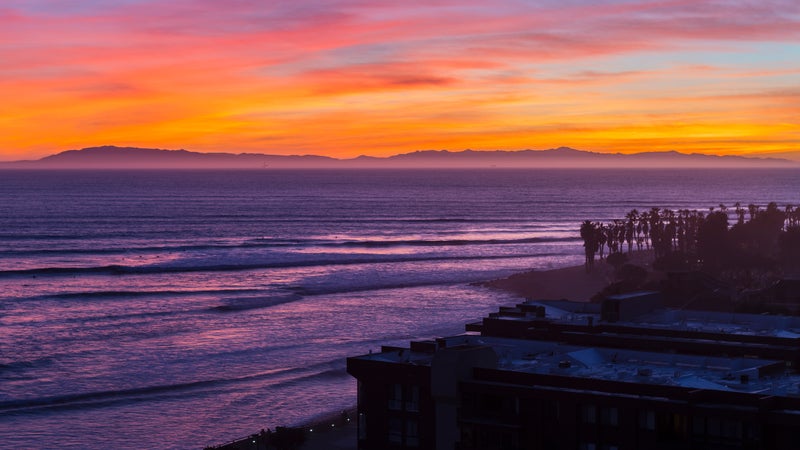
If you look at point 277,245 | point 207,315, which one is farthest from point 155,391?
point 277,245

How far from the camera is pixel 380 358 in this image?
34719 millimetres

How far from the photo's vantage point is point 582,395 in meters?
30.0

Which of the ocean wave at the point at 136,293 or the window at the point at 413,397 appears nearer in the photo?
the window at the point at 413,397

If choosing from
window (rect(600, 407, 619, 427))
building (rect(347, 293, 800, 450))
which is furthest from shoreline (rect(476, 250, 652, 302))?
window (rect(600, 407, 619, 427))

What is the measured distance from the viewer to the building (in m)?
28.2

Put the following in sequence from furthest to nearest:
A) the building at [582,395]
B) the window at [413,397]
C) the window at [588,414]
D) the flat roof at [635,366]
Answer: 1. the window at [413,397]
2. the flat roof at [635,366]
3. the window at [588,414]
4. the building at [582,395]

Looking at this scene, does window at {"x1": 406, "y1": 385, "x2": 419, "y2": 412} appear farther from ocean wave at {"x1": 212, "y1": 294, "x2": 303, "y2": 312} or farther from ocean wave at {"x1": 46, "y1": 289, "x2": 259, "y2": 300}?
ocean wave at {"x1": 46, "y1": 289, "x2": 259, "y2": 300}

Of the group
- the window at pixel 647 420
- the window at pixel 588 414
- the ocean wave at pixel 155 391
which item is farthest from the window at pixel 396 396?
the ocean wave at pixel 155 391

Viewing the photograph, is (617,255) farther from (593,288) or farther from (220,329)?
(220,329)

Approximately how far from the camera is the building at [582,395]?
28234 millimetres

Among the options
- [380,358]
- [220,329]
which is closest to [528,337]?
[380,358]

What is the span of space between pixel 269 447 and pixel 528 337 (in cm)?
1104

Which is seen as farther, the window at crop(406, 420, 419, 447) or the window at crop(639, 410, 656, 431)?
the window at crop(406, 420, 419, 447)

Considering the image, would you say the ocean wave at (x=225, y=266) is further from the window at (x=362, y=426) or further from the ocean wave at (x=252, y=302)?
the window at (x=362, y=426)
